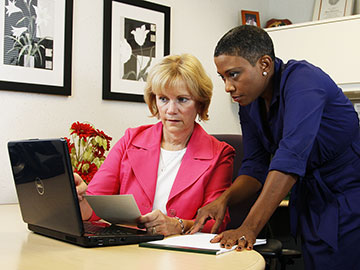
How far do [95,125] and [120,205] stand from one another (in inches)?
47.9

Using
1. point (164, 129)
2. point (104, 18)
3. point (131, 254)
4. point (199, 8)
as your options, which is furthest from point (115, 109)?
point (131, 254)

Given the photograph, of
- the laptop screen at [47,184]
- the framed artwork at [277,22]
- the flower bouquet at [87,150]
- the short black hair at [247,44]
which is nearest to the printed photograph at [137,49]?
the flower bouquet at [87,150]

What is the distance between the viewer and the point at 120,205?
1335 millimetres

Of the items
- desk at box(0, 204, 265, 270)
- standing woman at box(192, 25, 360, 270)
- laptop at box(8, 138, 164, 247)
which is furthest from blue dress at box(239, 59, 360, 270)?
laptop at box(8, 138, 164, 247)

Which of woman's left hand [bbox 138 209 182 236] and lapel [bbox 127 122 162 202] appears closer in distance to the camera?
woman's left hand [bbox 138 209 182 236]

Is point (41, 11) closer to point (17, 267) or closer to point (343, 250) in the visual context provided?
point (17, 267)

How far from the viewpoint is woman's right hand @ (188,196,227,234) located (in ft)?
4.96

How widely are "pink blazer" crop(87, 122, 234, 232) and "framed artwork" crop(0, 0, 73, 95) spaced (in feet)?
2.20

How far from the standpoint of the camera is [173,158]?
1.86m

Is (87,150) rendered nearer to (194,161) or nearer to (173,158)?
(173,158)

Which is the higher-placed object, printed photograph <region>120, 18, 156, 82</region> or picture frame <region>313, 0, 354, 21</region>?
picture frame <region>313, 0, 354, 21</region>

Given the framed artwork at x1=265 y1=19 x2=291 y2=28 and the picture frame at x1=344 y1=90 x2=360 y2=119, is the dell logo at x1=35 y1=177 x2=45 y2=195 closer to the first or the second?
the picture frame at x1=344 y1=90 x2=360 y2=119

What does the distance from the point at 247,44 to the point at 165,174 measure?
65 centimetres

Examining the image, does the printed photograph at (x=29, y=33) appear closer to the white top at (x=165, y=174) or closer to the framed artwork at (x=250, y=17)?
the white top at (x=165, y=174)
